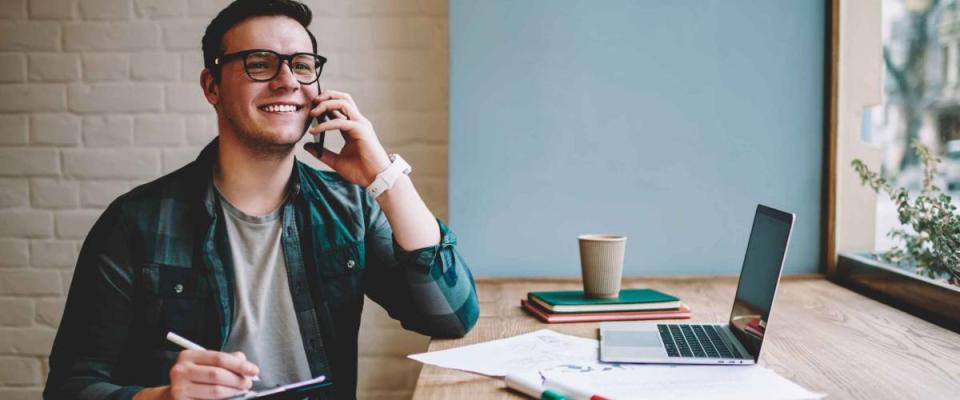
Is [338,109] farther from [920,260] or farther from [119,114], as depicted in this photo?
[920,260]

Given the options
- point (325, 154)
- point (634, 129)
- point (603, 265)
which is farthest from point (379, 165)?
point (634, 129)

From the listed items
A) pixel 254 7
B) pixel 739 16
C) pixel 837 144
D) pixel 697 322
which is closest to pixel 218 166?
pixel 254 7

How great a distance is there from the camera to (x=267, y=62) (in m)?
1.39

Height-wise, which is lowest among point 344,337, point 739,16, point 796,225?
point 344,337

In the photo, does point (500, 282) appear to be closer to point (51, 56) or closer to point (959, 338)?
point (959, 338)

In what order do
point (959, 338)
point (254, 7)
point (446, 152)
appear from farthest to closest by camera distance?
point (446, 152) < point (254, 7) < point (959, 338)

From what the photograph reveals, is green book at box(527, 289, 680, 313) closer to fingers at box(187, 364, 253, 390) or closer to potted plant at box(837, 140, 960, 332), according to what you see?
potted plant at box(837, 140, 960, 332)

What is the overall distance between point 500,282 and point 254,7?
87 cm

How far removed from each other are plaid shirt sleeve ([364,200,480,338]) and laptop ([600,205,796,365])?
253 millimetres

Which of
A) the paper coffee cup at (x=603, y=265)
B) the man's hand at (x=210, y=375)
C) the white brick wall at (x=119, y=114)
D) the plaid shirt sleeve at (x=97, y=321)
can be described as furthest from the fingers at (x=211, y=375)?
the white brick wall at (x=119, y=114)

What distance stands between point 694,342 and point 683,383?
8.3 inches

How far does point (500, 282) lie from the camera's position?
1891 mm

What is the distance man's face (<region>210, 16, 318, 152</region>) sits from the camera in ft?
4.49

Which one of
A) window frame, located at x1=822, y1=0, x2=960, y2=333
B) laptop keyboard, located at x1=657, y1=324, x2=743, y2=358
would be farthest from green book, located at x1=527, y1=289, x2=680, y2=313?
window frame, located at x1=822, y1=0, x2=960, y2=333
